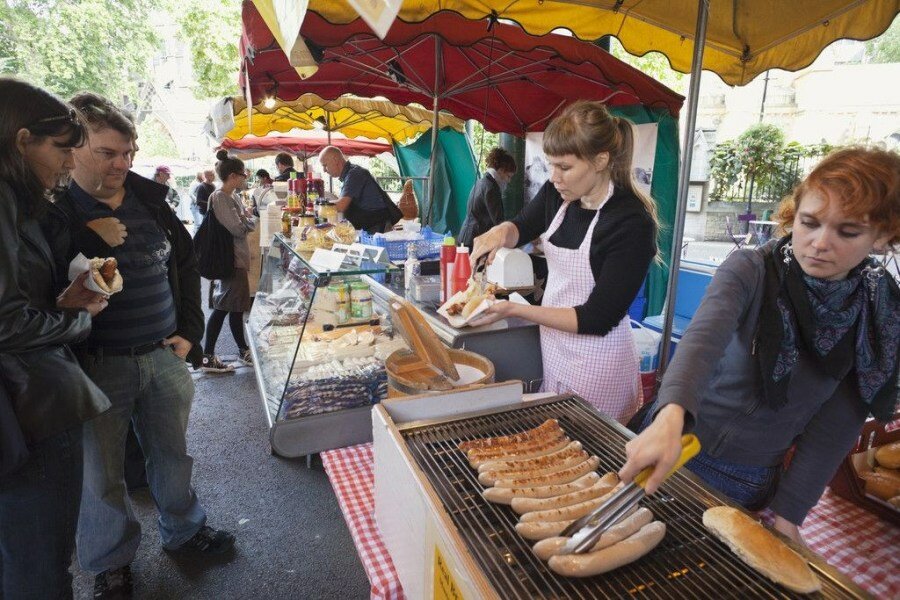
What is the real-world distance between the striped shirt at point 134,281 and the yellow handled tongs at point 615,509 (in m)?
2.22

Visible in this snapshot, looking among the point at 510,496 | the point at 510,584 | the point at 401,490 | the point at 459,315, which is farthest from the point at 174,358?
the point at 510,584

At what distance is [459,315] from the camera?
7.79ft

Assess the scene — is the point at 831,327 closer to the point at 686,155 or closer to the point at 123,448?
the point at 686,155

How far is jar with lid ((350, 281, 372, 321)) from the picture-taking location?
3.33 m

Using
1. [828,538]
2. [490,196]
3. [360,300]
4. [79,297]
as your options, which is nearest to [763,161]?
[490,196]

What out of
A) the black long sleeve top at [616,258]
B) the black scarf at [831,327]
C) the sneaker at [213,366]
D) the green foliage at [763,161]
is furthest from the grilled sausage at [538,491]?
the green foliage at [763,161]

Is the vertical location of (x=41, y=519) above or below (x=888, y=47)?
below

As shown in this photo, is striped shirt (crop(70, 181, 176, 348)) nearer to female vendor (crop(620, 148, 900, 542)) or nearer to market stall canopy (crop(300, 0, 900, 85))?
market stall canopy (crop(300, 0, 900, 85))

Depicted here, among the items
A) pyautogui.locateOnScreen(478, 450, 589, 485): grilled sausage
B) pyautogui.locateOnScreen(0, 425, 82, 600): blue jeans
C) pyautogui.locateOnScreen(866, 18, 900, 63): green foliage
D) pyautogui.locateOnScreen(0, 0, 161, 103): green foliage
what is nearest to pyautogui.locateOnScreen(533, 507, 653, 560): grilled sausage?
pyautogui.locateOnScreen(478, 450, 589, 485): grilled sausage

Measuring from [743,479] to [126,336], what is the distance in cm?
267

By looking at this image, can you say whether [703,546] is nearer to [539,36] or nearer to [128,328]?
[128,328]

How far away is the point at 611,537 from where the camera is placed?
1054 mm

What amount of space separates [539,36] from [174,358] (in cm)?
388

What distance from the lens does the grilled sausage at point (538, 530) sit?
3.56ft
